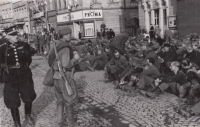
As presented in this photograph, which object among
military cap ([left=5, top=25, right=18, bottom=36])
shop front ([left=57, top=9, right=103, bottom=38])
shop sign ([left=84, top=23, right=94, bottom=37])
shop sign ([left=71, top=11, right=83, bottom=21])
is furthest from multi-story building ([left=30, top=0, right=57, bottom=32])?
military cap ([left=5, top=25, right=18, bottom=36])

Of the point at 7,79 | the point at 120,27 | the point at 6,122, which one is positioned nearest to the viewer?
the point at 7,79

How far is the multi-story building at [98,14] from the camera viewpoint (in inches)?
1134

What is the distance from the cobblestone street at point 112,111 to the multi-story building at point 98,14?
21239 millimetres

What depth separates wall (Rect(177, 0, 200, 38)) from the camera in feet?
54.2

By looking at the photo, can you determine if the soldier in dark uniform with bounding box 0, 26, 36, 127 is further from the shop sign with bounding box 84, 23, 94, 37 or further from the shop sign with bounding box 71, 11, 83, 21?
the shop sign with bounding box 71, 11, 83, 21

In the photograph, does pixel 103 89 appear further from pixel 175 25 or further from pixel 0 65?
pixel 175 25

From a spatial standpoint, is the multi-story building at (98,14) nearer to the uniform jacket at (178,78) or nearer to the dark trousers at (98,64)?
the dark trousers at (98,64)

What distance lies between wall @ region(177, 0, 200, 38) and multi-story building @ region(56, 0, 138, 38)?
36.3 ft

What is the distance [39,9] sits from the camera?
42812 millimetres

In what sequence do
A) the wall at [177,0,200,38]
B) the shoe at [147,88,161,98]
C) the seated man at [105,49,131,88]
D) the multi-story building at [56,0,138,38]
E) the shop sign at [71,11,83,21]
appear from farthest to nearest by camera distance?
1. the shop sign at [71,11,83,21]
2. the multi-story building at [56,0,138,38]
3. the wall at [177,0,200,38]
4. the seated man at [105,49,131,88]
5. the shoe at [147,88,161,98]

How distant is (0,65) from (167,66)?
558 centimetres

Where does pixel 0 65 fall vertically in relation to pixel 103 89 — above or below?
above

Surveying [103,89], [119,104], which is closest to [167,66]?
[103,89]

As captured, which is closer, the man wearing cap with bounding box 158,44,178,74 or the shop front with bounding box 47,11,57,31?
the man wearing cap with bounding box 158,44,178,74
